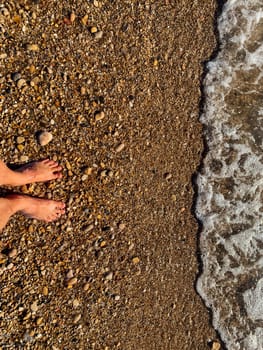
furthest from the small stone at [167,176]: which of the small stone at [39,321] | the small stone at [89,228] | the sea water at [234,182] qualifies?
the small stone at [39,321]

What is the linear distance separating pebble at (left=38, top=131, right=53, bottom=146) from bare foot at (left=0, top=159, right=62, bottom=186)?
161 mm

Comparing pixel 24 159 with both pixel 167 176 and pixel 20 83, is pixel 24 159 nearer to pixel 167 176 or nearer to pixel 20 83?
pixel 20 83

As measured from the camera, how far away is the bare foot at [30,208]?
12.7ft

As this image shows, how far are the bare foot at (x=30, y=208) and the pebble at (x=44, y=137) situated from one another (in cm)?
50

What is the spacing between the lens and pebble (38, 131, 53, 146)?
4004 millimetres

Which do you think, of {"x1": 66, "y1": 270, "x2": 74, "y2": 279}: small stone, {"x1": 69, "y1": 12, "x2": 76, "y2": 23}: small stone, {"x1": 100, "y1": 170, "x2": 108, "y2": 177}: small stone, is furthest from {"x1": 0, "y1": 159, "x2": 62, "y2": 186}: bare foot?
{"x1": 69, "y1": 12, "x2": 76, "y2": 23}: small stone

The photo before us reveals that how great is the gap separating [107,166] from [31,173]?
75cm

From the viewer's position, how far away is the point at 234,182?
196 inches

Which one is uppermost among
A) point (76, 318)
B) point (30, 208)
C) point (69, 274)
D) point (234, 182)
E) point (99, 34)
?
point (99, 34)

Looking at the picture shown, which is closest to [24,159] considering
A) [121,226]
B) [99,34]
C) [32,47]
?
[32,47]

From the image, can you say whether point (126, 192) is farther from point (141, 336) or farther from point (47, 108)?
point (141, 336)

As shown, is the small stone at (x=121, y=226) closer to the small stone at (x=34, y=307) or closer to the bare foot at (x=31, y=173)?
the bare foot at (x=31, y=173)

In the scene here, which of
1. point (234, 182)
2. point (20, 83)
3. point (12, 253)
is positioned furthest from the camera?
point (234, 182)

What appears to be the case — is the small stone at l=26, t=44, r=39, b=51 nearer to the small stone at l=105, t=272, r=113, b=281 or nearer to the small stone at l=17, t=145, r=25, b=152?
the small stone at l=17, t=145, r=25, b=152
